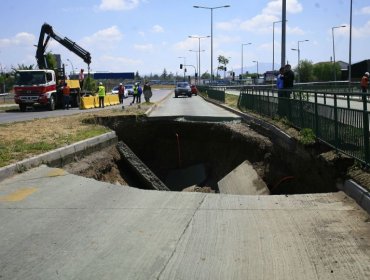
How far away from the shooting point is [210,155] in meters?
19.4

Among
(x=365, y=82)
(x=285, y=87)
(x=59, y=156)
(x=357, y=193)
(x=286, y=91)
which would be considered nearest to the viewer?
(x=357, y=193)

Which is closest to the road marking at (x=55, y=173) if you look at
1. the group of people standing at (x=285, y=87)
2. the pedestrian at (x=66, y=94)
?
the group of people standing at (x=285, y=87)

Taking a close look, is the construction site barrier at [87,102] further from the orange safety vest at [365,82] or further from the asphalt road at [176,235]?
the asphalt road at [176,235]

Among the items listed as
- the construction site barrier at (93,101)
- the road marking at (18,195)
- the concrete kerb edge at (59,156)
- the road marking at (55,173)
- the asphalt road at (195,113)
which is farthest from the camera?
the construction site barrier at (93,101)

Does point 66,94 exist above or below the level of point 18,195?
above

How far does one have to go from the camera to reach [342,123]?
904cm

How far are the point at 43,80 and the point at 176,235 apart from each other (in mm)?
29398

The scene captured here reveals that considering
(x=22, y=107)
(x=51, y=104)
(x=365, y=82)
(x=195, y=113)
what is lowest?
(x=195, y=113)

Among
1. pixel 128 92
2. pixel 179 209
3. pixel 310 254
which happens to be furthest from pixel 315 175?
pixel 128 92

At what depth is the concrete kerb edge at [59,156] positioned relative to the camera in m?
8.98

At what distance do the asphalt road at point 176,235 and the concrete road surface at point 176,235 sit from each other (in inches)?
0.4

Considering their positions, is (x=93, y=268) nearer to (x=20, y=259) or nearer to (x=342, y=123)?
(x=20, y=259)

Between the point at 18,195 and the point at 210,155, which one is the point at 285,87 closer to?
the point at 210,155

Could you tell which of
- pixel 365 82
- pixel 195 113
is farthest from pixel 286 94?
pixel 365 82
